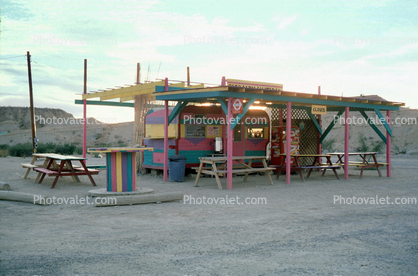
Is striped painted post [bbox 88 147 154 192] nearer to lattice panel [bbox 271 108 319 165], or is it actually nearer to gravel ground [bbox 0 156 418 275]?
gravel ground [bbox 0 156 418 275]

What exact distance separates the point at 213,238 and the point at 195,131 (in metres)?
8.08

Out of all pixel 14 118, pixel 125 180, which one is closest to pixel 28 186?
pixel 125 180

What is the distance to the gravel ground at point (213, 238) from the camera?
3.78 metres

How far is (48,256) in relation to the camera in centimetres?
406

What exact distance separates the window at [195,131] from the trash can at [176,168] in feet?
3.93

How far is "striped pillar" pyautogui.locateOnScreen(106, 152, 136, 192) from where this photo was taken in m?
8.18

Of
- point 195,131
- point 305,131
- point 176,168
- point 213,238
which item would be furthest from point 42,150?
point 213,238

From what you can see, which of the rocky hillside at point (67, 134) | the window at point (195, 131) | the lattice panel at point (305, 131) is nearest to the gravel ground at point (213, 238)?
the window at point (195, 131)

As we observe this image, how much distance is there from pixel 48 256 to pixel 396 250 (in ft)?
12.9

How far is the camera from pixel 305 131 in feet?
50.7

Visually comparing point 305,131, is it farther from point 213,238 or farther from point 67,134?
point 67,134

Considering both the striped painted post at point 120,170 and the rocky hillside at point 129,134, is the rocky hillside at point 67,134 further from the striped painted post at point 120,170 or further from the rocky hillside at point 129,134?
the striped painted post at point 120,170

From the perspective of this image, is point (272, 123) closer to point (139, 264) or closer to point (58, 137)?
point (139, 264)

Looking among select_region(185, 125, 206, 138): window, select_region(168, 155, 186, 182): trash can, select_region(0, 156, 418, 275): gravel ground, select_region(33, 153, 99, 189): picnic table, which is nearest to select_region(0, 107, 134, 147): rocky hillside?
select_region(185, 125, 206, 138): window
